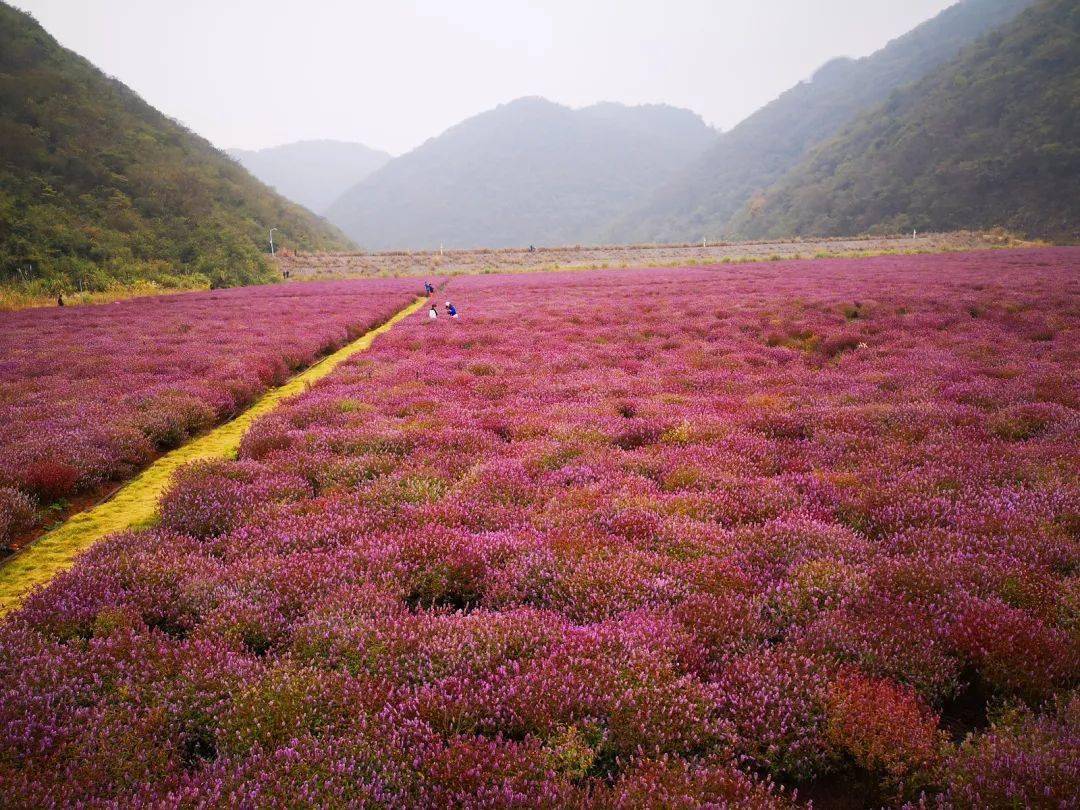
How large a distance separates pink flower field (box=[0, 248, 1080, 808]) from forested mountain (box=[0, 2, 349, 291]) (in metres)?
42.4

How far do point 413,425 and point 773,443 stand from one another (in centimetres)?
537

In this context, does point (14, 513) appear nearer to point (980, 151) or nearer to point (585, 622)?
point (585, 622)

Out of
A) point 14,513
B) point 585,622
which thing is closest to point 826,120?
point 585,622

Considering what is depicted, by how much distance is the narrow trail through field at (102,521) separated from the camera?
5.05 m

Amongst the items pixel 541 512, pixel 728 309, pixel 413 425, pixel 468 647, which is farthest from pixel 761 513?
pixel 728 309

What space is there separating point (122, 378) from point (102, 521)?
719 centimetres

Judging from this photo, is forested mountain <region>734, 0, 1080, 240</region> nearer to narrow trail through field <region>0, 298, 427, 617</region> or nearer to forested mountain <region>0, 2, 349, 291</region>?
narrow trail through field <region>0, 298, 427, 617</region>

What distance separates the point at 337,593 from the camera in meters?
3.97

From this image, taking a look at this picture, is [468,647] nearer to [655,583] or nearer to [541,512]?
[655,583]

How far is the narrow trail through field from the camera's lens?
5048 millimetres

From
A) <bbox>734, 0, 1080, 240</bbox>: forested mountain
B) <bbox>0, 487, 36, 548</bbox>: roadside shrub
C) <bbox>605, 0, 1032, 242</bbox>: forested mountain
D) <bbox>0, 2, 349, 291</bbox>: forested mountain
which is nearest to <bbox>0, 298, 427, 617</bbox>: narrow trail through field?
<bbox>0, 487, 36, 548</bbox>: roadside shrub

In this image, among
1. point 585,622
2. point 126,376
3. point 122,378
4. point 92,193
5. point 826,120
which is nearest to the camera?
point 585,622

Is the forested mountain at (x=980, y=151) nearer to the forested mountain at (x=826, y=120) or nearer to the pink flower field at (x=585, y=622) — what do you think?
the forested mountain at (x=826, y=120)

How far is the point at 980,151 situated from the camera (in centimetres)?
9300
